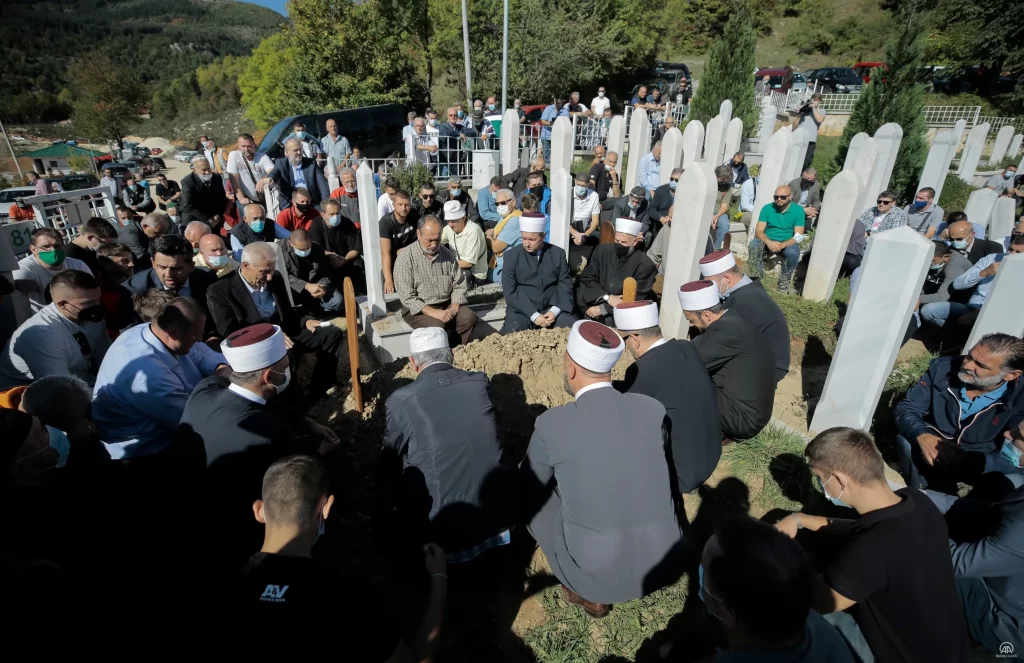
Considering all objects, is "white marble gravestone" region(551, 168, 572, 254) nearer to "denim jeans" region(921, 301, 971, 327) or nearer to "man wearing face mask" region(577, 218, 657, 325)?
"man wearing face mask" region(577, 218, 657, 325)

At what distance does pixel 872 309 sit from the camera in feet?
12.6

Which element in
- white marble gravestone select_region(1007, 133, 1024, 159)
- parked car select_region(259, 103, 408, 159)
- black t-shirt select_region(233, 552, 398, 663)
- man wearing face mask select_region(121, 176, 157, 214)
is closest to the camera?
black t-shirt select_region(233, 552, 398, 663)

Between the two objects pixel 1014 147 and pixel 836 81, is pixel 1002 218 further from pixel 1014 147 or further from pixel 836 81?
pixel 836 81

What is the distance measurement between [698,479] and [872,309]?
1967 millimetres

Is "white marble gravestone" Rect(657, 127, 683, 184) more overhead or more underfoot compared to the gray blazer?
more overhead

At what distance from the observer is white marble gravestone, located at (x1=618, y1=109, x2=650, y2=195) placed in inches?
430

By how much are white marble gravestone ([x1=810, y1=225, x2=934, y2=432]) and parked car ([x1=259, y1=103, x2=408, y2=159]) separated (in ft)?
45.6

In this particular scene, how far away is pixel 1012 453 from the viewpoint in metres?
3.05

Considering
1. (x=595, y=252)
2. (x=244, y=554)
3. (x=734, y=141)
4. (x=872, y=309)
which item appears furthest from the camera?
(x=734, y=141)

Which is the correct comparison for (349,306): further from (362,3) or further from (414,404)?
(362,3)

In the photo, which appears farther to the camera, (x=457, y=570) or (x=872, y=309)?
(x=872, y=309)

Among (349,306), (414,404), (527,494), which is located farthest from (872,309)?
(349,306)

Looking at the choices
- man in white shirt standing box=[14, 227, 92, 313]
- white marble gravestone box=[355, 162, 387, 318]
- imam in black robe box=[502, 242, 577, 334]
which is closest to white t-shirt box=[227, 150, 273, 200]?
white marble gravestone box=[355, 162, 387, 318]

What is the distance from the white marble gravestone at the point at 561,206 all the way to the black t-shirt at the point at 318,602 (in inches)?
189
